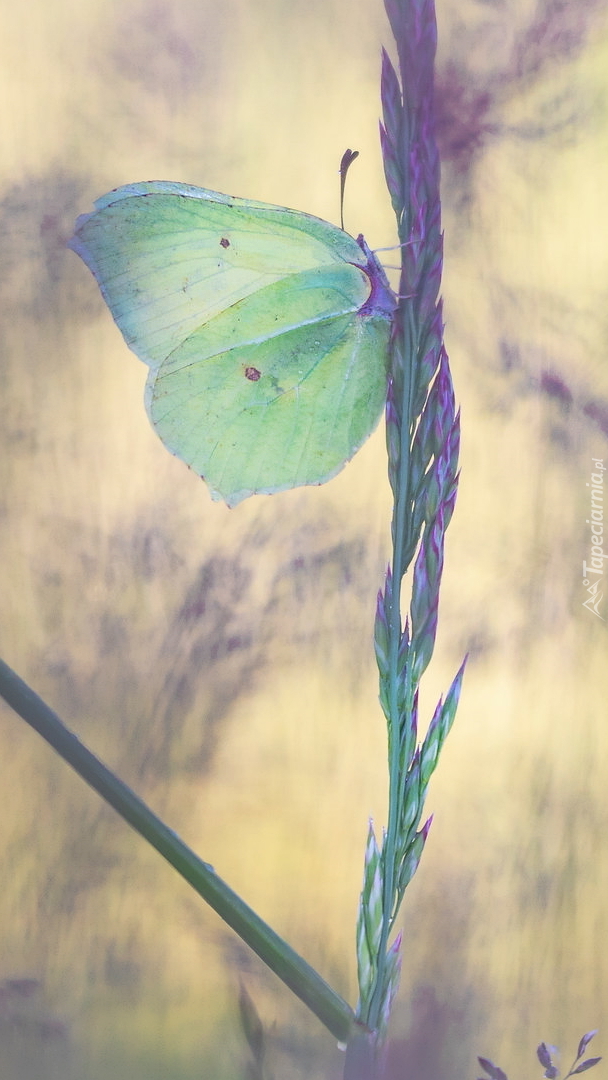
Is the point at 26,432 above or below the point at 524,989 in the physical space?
above

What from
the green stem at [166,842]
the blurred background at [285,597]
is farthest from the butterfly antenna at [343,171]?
the green stem at [166,842]

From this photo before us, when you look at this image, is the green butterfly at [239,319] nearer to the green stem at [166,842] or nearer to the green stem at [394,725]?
the green stem at [394,725]

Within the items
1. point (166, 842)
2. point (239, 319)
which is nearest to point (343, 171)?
point (239, 319)

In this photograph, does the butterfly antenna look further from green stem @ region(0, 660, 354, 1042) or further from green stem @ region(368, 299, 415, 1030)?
green stem @ region(0, 660, 354, 1042)

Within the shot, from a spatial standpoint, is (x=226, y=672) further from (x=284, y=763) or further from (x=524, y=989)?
(x=524, y=989)

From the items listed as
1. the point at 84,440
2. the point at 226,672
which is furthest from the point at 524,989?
the point at 84,440

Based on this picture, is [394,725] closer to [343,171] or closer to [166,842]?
[166,842]

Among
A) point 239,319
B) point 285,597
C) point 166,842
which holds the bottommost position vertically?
point 166,842
